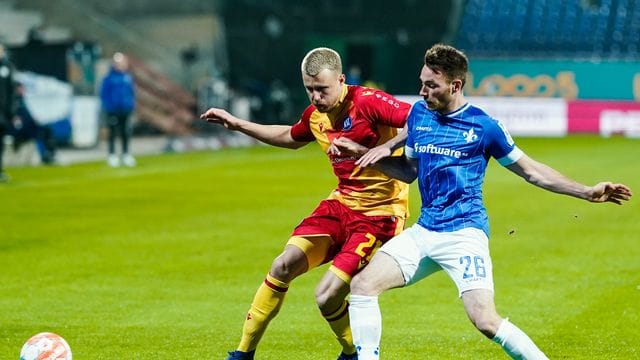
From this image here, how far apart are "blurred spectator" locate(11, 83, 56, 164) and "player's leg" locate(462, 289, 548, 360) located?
64.9 feet

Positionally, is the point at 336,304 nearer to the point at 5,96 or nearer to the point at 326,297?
the point at 326,297

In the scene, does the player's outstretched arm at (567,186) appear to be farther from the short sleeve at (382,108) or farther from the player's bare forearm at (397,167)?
the short sleeve at (382,108)

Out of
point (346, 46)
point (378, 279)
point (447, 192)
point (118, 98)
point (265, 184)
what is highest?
point (447, 192)

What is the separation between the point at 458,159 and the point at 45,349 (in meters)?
2.74

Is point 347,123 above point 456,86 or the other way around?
the other way around

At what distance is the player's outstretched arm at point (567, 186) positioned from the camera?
659 cm

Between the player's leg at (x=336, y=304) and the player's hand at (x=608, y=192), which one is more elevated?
the player's hand at (x=608, y=192)

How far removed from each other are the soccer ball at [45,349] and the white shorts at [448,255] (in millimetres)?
2075

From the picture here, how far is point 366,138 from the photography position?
302 inches

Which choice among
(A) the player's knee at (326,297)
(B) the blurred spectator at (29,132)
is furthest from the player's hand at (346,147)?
(B) the blurred spectator at (29,132)


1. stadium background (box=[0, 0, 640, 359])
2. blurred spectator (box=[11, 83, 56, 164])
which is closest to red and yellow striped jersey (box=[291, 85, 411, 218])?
stadium background (box=[0, 0, 640, 359])

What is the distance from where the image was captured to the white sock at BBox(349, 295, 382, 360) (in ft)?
22.2

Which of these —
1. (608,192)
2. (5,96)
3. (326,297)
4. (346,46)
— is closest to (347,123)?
(326,297)

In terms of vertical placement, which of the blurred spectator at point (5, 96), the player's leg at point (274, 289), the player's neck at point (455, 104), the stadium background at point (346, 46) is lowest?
the stadium background at point (346, 46)
